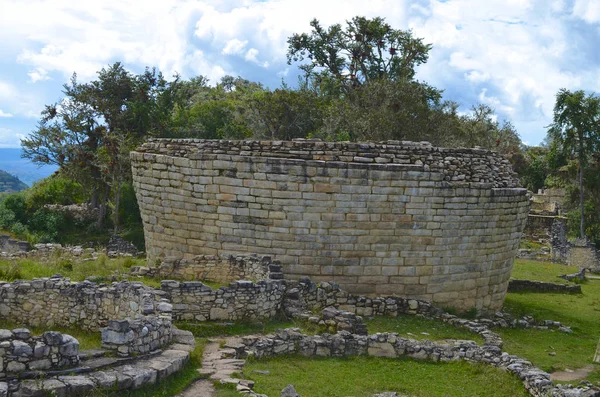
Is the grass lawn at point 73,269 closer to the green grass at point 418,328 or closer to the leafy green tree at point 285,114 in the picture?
the green grass at point 418,328

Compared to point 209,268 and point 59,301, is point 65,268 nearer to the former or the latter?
point 209,268

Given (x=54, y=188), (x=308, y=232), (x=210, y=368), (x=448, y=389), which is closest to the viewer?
(x=210, y=368)

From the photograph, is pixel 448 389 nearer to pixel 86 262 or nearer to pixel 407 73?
pixel 86 262

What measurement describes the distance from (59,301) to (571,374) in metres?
10.1

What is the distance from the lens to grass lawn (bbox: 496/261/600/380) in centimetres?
1454

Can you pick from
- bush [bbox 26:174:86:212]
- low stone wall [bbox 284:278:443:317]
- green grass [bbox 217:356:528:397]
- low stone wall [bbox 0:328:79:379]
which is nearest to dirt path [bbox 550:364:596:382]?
green grass [bbox 217:356:528:397]

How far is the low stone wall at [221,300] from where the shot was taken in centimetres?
1260

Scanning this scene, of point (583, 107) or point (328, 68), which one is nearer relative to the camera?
point (583, 107)

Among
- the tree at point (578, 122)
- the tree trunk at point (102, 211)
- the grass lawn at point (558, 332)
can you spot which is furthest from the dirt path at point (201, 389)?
the tree at point (578, 122)


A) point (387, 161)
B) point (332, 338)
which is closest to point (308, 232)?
point (387, 161)

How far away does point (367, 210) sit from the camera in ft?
51.6

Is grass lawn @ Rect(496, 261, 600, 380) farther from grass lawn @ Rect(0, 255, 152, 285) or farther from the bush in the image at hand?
the bush

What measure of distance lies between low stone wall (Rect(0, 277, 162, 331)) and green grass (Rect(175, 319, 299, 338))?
93 cm

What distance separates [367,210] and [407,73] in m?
32.5
